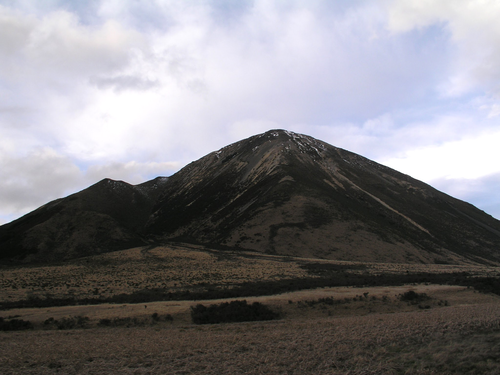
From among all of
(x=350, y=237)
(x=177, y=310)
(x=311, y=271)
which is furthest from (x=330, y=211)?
(x=177, y=310)

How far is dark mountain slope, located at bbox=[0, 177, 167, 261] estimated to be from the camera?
253 ft

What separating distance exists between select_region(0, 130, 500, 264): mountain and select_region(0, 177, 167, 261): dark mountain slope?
285mm

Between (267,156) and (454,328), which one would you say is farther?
(267,156)

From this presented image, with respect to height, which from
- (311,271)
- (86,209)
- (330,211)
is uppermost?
(86,209)

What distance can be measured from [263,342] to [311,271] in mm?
30790

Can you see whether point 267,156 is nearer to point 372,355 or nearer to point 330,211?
point 330,211

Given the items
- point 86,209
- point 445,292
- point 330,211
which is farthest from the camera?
point 86,209

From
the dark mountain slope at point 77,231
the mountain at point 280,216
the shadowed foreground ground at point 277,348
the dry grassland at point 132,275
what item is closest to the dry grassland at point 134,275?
the dry grassland at point 132,275

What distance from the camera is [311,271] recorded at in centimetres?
4384

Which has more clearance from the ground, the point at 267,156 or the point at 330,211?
the point at 267,156

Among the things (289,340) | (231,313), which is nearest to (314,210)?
(231,313)

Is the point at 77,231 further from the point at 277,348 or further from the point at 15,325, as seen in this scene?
the point at 277,348

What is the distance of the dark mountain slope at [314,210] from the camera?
71.8m

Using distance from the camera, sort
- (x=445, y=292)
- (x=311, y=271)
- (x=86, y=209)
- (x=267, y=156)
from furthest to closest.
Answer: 1. (x=267, y=156)
2. (x=86, y=209)
3. (x=311, y=271)
4. (x=445, y=292)
